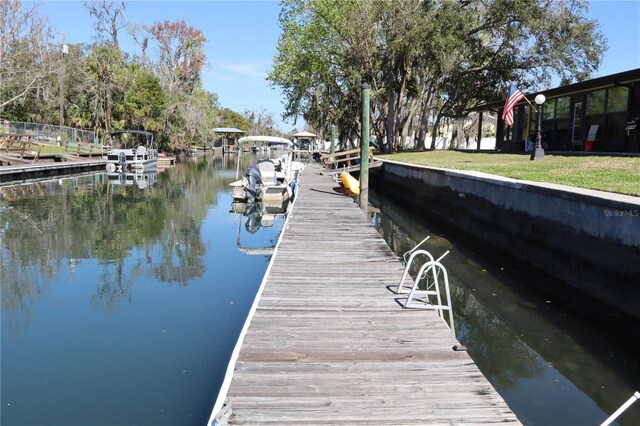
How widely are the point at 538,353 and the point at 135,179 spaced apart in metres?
27.4

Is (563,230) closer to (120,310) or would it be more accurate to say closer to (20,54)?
(120,310)

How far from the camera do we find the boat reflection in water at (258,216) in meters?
13.4

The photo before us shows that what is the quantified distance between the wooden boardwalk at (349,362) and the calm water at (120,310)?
1136mm

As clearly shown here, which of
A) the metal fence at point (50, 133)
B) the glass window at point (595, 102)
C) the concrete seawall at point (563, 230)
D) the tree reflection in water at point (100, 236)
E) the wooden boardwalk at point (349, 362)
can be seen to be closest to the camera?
the wooden boardwalk at point (349, 362)

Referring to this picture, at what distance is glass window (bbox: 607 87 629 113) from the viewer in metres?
19.1

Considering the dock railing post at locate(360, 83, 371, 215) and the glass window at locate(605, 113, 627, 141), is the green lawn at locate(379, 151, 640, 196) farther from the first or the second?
the dock railing post at locate(360, 83, 371, 215)

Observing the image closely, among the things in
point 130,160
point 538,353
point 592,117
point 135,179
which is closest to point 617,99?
point 592,117

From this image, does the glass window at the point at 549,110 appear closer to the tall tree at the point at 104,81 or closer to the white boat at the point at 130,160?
the white boat at the point at 130,160

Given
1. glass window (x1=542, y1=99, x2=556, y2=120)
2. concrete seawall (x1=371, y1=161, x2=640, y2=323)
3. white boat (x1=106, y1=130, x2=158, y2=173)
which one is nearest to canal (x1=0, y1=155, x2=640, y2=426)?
concrete seawall (x1=371, y1=161, x2=640, y2=323)

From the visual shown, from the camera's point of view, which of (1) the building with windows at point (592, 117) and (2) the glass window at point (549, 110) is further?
(2) the glass window at point (549, 110)

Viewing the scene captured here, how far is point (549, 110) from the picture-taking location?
984 inches

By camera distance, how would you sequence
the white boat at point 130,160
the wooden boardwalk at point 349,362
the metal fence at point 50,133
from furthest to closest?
1. the metal fence at point 50,133
2. the white boat at point 130,160
3. the wooden boardwalk at point 349,362

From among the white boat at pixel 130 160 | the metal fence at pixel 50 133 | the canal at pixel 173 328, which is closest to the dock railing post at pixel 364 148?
the canal at pixel 173 328

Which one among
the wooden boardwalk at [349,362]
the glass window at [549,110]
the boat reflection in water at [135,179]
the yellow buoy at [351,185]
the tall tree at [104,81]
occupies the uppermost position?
the tall tree at [104,81]
